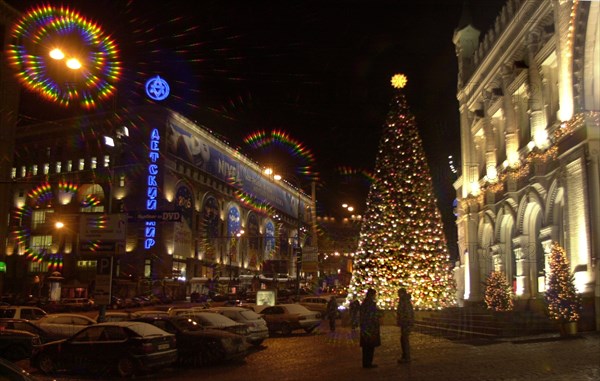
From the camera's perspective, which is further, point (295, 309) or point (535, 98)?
point (295, 309)

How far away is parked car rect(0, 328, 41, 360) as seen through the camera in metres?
19.6

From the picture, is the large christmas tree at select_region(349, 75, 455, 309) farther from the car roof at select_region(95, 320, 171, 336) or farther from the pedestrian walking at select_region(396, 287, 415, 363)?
the car roof at select_region(95, 320, 171, 336)

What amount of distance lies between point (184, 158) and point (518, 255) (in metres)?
55.9

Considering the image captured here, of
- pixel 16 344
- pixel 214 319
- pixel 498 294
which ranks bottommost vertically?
pixel 16 344

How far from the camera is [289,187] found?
4865 inches

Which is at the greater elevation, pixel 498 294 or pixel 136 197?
pixel 136 197

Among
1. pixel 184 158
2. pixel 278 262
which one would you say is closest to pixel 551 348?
pixel 278 262

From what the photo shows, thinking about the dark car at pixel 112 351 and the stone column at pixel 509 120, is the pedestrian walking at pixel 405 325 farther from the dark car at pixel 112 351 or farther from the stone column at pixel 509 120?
the stone column at pixel 509 120

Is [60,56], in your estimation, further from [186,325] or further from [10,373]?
[186,325]

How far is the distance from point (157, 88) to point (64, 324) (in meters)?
60.7

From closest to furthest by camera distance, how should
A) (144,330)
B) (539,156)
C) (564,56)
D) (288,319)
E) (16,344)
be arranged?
(144,330)
(16,344)
(564,56)
(539,156)
(288,319)

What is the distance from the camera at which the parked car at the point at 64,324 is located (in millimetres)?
21312

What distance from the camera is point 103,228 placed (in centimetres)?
1900

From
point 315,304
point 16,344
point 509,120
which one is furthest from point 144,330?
point 509,120
